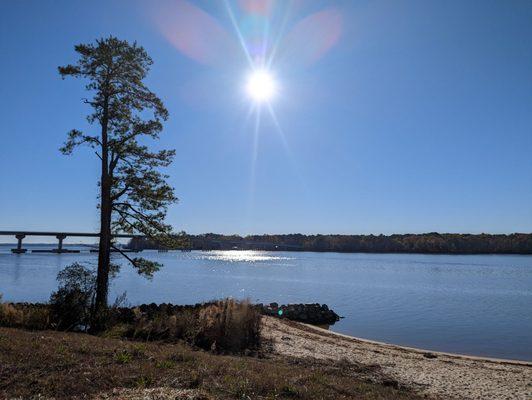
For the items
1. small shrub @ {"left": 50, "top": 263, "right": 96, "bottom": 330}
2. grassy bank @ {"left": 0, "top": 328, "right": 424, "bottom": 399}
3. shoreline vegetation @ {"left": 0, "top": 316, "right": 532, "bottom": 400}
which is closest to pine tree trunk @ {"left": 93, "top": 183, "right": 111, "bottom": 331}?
small shrub @ {"left": 50, "top": 263, "right": 96, "bottom": 330}

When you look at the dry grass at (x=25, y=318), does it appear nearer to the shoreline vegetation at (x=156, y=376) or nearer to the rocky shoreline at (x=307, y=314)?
the shoreline vegetation at (x=156, y=376)

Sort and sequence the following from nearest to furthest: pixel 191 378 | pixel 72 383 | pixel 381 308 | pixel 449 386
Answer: pixel 72 383 < pixel 191 378 < pixel 449 386 < pixel 381 308

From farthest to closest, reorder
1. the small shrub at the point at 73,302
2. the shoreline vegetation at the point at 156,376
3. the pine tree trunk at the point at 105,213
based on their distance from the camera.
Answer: the pine tree trunk at the point at 105,213
the small shrub at the point at 73,302
the shoreline vegetation at the point at 156,376

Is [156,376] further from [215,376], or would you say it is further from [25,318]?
[25,318]

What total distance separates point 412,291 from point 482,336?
86.2ft

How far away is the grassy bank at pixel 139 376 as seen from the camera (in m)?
8.33

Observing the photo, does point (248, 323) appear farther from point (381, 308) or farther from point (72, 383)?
point (381, 308)

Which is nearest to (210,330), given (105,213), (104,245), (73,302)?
(73,302)

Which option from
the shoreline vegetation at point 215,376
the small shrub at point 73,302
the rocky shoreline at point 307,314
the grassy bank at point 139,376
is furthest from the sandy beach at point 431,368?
the rocky shoreline at point 307,314

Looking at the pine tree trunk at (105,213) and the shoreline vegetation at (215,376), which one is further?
the pine tree trunk at (105,213)

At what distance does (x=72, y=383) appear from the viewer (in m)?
8.38

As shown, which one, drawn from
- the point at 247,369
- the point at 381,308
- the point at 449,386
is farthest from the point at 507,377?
the point at 381,308

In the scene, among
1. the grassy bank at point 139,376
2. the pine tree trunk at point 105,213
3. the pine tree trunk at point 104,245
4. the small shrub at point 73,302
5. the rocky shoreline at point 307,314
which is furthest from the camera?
the rocky shoreline at point 307,314

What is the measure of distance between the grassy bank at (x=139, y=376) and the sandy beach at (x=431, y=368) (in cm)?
166
